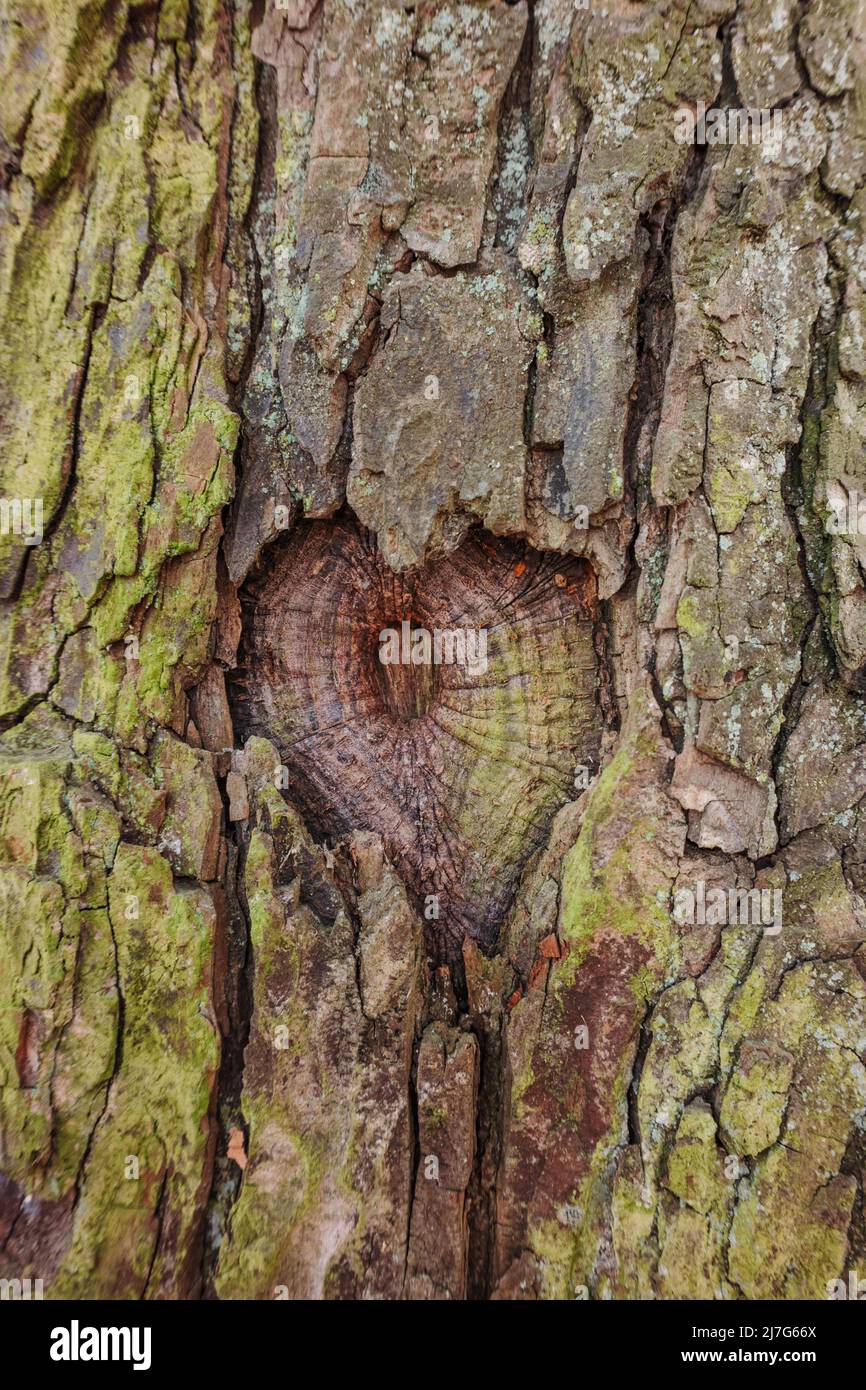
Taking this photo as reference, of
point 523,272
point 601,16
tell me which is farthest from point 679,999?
point 601,16

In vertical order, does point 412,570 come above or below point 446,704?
above

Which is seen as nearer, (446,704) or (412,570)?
(412,570)

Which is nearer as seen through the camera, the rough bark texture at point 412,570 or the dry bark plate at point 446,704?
the rough bark texture at point 412,570

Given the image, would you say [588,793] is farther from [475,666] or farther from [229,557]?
[229,557]

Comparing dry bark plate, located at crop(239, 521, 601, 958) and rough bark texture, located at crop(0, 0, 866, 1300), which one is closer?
rough bark texture, located at crop(0, 0, 866, 1300)
